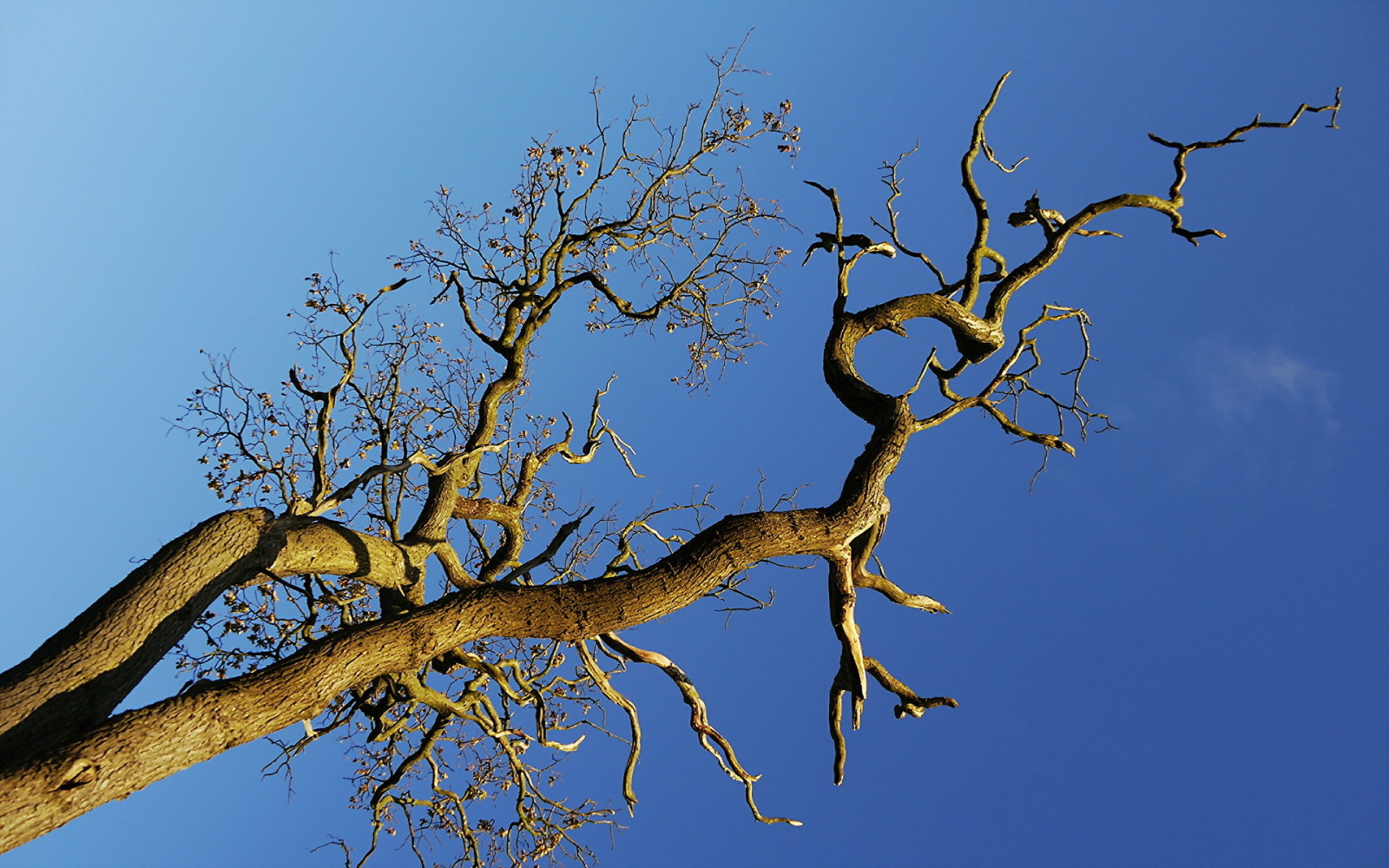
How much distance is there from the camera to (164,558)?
466 centimetres

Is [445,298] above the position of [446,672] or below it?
above

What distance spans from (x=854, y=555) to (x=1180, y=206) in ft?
14.1

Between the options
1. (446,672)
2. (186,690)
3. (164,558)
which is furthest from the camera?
(446,672)

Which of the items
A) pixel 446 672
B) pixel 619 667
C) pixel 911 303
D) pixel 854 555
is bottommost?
pixel 446 672

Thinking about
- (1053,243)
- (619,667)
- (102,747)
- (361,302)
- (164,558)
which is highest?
(1053,243)

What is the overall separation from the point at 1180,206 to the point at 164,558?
7.88 m

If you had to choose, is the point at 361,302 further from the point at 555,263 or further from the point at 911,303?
the point at 911,303

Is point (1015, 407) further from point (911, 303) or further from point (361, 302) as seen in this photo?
point (361, 302)

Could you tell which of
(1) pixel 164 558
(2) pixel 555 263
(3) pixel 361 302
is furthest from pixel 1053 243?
(1) pixel 164 558

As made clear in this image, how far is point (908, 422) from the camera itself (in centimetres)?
595

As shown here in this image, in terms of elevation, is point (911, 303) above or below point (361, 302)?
above

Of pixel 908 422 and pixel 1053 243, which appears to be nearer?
pixel 908 422

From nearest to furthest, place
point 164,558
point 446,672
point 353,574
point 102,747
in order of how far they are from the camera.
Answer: point 102,747 < point 164,558 < point 353,574 < point 446,672

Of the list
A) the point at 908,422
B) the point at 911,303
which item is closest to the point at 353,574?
the point at 908,422
